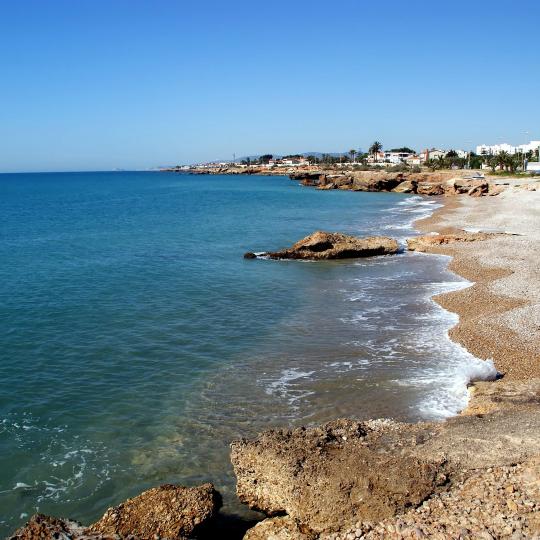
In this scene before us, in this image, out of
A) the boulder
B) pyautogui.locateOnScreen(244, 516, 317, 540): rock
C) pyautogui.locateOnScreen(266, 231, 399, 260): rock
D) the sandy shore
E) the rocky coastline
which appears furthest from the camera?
the boulder

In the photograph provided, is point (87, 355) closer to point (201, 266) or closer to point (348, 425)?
point (348, 425)

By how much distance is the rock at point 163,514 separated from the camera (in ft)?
25.8

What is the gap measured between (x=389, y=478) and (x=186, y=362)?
31.7ft

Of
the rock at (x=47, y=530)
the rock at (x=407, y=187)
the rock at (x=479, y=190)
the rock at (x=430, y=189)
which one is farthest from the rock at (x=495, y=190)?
the rock at (x=47, y=530)

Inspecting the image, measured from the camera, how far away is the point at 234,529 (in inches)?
351

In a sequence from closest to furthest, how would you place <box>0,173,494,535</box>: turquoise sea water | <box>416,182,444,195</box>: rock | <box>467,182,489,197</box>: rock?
<box>0,173,494,535</box>: turquoise sea water → <box>467,182,489,197</box>: rock → <box>416,182,444,195</box>: rock

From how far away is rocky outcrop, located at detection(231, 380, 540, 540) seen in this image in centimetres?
760

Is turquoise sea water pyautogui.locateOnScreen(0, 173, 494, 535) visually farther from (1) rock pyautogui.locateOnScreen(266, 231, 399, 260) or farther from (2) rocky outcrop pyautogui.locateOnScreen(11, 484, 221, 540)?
(2) rocky outcrop pyautogui.locateOnScreen(11, 484, 221, 540)

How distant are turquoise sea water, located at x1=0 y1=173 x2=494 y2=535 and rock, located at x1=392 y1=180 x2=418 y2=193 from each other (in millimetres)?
74231

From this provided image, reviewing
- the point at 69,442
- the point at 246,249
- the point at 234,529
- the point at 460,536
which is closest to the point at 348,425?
the point at 234,529

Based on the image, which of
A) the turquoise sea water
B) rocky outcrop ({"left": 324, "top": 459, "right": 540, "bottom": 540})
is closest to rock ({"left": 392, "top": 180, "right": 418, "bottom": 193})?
the turquoise sea water

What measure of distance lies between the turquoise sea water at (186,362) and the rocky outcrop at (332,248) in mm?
1280

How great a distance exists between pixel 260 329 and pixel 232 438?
8.28 m

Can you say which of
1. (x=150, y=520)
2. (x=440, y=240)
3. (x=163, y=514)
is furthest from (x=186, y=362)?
(x=440, y=240)
